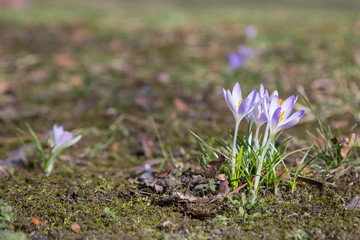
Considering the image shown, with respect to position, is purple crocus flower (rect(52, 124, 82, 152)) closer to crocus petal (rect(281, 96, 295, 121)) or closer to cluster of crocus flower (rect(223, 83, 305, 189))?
cluster of crocus flower (rect(223, 83, 305, 189))

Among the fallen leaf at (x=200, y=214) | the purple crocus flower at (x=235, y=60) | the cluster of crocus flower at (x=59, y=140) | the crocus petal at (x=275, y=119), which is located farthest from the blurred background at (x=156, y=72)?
the crocus petal at (x=275, y=119)

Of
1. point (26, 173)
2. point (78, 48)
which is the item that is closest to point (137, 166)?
point (26, 173)

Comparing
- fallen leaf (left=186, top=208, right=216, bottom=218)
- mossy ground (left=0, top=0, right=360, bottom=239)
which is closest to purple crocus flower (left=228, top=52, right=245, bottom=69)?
mossy ground (left=0, top=0, right=360, bottom=239)

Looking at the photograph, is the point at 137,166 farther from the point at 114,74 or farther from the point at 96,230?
the point at 114,74

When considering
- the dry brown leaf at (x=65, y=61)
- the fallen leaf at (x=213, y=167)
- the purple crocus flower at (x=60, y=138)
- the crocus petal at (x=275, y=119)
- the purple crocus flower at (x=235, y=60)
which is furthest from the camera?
the dry brown leaf at (x=65, y=61)

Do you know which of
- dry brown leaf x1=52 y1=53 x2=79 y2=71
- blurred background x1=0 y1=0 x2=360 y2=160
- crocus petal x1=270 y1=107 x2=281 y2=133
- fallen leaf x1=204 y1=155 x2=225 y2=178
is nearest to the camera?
crocus petal x1=270 y1=107 x2=281 y2=133

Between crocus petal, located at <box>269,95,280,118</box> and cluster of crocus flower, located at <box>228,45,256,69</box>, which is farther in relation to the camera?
cluster of crocus flower, located at <box>228,45,256,69</box>

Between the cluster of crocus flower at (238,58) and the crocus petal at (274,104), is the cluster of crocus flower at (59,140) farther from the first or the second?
the cluster of crocus flower at (238,58)

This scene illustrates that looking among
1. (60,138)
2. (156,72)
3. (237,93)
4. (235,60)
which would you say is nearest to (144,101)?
(156,72)
